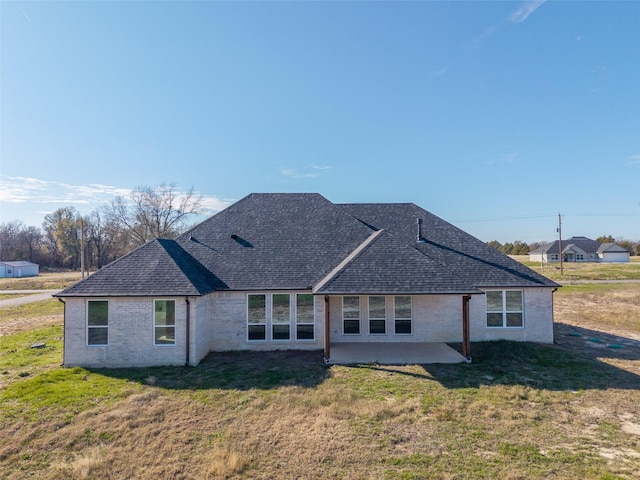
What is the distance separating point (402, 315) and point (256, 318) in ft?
22.0

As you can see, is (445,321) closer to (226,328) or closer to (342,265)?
(342,265)

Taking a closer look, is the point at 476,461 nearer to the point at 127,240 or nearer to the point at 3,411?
the point at 3,411

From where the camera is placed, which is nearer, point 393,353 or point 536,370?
point 536,370

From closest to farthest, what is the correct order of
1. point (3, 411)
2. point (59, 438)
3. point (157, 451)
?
point (157, 451) < point (59, 438) < point (3, 411)

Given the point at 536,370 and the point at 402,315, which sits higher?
the point at 402,315

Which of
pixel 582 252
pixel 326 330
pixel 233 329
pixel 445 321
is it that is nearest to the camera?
pixel 326 330

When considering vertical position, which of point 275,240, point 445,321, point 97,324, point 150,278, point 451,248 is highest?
point 275,240

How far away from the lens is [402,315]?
15.6m

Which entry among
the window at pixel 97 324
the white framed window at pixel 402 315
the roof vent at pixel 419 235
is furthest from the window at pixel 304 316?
the window at pixel 97 324

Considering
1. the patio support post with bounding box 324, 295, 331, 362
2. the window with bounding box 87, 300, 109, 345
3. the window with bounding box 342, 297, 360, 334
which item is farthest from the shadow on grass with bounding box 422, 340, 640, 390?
the window with bounding box 87, 300, 109, 345

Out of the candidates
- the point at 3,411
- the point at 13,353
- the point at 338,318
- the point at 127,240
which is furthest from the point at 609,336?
the point at 127,240

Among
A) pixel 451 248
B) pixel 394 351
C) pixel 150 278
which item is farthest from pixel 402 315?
pixel 150 278

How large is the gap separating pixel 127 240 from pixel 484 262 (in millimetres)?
56452

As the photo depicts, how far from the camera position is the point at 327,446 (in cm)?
741
